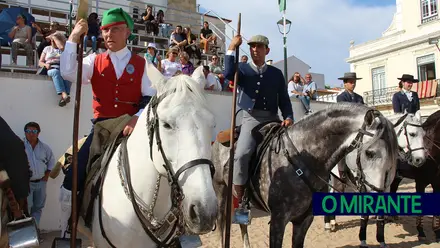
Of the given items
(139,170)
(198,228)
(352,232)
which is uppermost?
(139,170)

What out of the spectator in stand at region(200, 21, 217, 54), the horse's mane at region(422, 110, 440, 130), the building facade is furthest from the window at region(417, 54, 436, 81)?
the horse's mane at region(422, 110, 440, 130)

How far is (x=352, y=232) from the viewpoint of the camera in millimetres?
7484

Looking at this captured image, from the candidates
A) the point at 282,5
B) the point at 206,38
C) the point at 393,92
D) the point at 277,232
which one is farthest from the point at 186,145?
the point at 393,92

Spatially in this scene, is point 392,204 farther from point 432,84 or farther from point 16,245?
point 432,84

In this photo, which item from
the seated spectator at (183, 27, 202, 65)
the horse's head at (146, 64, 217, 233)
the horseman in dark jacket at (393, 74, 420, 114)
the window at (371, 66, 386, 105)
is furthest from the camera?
the window at (371, 66, 386, 105)

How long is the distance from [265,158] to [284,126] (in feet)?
1.59

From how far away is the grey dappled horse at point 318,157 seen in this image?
4.04 meters

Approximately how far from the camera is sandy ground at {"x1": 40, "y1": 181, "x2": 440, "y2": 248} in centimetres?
668

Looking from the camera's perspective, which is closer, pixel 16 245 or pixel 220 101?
pixel 16 245

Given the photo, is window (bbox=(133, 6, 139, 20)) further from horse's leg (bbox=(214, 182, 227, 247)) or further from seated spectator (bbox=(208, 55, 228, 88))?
horse's leg (bbox=(214, 182, 227, 247))

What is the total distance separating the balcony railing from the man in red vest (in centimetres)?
2669

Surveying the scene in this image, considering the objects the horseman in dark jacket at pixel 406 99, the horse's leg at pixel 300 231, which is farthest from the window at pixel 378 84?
the horse's leg at pixel 300 231

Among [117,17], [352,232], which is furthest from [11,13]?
[352,232]

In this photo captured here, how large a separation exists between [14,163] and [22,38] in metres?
8.27
